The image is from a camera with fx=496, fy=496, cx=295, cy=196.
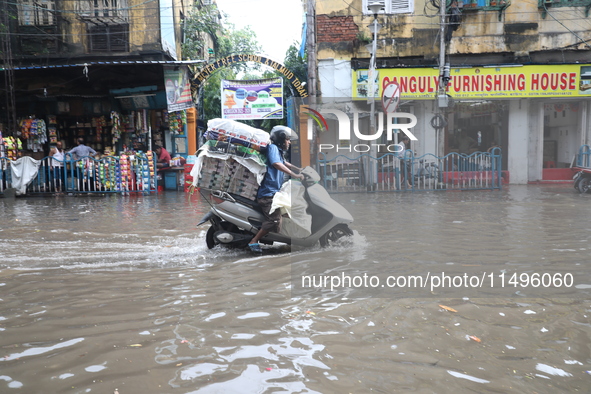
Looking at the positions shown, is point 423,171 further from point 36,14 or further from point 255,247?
point 36,14

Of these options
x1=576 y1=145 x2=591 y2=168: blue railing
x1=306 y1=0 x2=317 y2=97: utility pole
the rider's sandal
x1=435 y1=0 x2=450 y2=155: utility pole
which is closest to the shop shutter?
x1=435 y1=0 x2=450 y2=155: utility pole

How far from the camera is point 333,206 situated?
234 inches

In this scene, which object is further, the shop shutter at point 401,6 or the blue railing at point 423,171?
the shop shutter at point 401,6

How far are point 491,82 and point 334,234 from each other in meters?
14.2

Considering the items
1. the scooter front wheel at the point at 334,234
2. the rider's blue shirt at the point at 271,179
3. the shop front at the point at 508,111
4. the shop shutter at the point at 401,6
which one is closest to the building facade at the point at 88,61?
the shop front at the point at 508,111

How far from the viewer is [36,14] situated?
1616 centimetres

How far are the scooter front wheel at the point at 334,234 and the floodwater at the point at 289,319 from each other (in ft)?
0.48

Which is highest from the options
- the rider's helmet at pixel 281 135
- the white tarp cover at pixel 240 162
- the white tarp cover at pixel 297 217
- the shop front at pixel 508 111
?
the shop front at pixel 508 111

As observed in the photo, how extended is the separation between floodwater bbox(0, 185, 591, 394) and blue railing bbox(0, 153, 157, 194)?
25.7ft

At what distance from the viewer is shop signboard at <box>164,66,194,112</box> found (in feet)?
52.7

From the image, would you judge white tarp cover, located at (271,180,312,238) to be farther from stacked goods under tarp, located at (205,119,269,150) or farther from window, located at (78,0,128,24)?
window, located at (78,0,128,24)

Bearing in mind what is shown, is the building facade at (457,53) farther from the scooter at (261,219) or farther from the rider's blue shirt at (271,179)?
the rider's blue shirt at (271,179)

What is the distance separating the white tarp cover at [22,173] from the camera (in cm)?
1380

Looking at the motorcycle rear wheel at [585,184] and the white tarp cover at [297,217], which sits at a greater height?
the white tarp cover at [297,217]
